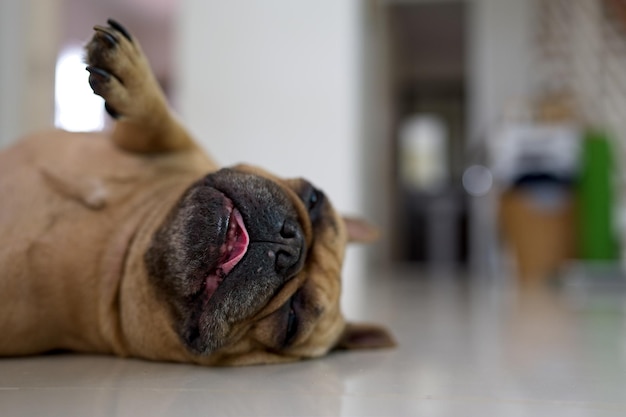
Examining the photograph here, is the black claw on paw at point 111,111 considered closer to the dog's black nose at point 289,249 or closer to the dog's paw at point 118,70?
the dog's paw at point 118,70

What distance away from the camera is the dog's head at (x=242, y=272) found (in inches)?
43.5

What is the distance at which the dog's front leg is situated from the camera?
4.36 feet

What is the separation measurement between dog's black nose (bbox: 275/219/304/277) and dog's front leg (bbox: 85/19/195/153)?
497 mm

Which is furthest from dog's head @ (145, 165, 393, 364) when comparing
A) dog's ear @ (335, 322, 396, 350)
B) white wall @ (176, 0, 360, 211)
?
white wall @ (176, 0, 360, 211)

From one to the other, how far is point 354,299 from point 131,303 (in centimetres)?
164

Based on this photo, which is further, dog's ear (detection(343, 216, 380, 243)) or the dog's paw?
dog's ear (detection(343, 216, 380, 243))

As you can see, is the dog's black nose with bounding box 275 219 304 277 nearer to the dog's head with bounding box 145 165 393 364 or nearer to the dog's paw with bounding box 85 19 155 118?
the dog's head with bounding box 145 165 393 364

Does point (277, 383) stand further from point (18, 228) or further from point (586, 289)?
point (586, 289)

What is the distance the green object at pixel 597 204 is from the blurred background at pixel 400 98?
0.01 m

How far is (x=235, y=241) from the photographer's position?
45.4 inches

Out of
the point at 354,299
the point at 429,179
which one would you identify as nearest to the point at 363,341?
the point at 354,299

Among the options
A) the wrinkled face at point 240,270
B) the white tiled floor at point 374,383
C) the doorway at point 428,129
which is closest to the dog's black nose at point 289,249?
the wrinkled face at point 240,270

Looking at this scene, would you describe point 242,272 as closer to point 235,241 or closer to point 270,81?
point 235,241

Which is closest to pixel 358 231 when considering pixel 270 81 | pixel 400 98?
pixel 270 81
